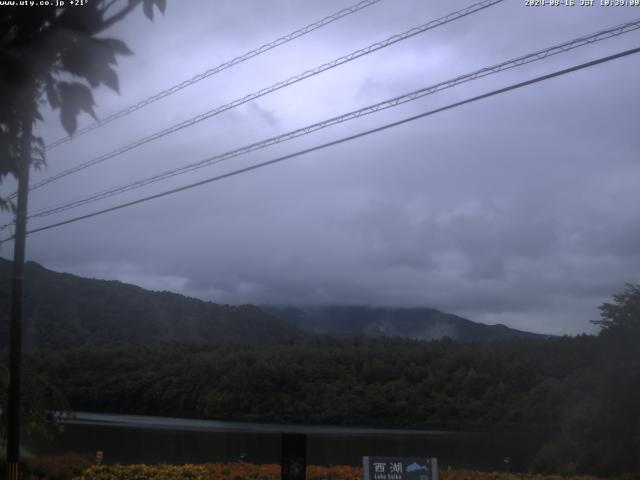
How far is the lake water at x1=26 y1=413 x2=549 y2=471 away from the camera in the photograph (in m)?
23.4

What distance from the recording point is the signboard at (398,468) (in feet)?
38.2

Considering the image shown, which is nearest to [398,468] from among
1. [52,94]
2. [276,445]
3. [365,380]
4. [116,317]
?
[52,94]

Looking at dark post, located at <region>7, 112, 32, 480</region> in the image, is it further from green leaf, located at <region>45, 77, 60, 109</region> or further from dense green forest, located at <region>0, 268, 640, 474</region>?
dense green forest, located at <region>0, 268, 640, 474</region>

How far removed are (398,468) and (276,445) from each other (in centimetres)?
1402

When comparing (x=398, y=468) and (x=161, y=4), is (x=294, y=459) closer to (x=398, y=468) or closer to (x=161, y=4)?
(x=398, y=468)

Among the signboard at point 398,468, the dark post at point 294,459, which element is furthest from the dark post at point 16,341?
the signboard at point 398,468

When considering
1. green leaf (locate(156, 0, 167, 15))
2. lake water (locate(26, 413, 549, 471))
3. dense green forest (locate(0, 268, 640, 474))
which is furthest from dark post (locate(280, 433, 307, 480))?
dense green forest (locate(0, 268, 640, 474))

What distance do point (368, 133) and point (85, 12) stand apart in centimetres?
574

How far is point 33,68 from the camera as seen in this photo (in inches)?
258

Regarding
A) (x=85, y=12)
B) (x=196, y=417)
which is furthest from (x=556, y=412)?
(x=85, y=12)

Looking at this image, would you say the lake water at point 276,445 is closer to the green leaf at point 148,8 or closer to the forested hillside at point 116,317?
the forested hillside at point 116,317

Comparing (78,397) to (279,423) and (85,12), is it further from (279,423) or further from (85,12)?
(85,12)

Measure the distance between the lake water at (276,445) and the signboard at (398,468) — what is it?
10806 mm

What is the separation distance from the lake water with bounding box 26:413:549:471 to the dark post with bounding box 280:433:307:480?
38.0ft
